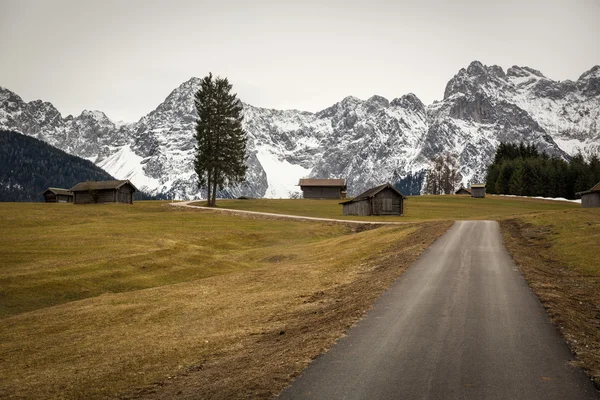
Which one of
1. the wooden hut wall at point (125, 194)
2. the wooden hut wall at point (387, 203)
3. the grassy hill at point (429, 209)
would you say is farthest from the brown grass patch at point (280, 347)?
the wooden hut wall at point (125, 194)

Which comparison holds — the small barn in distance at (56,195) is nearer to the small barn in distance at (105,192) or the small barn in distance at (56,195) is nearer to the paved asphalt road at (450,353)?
the small barn in distance at (105,192)

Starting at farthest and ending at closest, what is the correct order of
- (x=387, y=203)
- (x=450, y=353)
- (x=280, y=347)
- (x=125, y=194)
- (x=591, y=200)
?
(x=125, y=194), (x=387, y=203), (x=591, y=200), (x=280, y=347), (x=450, y=353)

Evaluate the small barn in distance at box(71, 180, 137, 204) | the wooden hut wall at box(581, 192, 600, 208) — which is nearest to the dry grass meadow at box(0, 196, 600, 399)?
the wooden hut wall at box(581, 192, 600, 208)

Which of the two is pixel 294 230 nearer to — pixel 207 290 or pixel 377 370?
pixel 207 290

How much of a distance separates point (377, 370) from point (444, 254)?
66.5 ft

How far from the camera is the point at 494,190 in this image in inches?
6378

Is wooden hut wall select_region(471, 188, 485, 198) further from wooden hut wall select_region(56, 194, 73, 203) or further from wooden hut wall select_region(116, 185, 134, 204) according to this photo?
wooden hut wall select_region(56, 194, 73, 203)

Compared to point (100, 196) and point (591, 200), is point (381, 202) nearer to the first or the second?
point (591, 200)

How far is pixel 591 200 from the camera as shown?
76.1 metres

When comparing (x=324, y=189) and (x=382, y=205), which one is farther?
(x=324, y=189)

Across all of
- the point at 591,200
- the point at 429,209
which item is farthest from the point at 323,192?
the point at 591,200

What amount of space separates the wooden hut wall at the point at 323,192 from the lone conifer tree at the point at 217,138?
50.3 meters

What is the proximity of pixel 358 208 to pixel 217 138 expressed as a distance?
2704 centimetres

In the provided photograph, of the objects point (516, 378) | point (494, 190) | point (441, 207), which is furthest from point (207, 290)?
point (494, 190)
